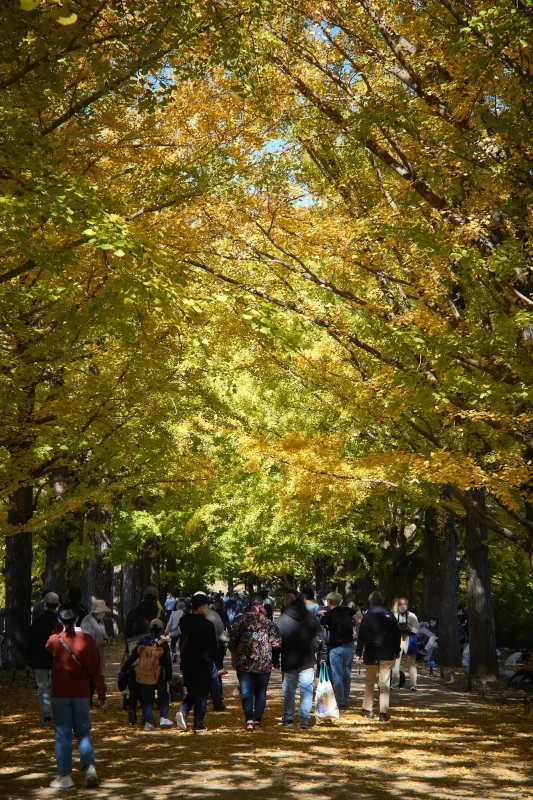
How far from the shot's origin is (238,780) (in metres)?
7.88

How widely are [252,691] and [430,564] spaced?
16.6 meters

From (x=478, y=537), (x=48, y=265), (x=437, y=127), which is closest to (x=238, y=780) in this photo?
(x=48, y=265)

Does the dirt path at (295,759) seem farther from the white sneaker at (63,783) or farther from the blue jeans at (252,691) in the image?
the blue jeans at (252,691)

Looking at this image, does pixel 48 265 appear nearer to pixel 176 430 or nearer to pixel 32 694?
pixel 32 694

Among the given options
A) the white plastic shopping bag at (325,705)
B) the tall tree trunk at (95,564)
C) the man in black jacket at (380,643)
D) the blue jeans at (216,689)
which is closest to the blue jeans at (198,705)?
the white plastic shopping bag at (325,705)

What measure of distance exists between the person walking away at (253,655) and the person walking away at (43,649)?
237 cm

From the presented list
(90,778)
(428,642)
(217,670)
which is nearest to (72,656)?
(90,778)

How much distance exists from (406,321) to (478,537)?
26.0 ft

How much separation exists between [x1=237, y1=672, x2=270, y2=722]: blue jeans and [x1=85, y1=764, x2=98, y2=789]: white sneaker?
3.51 meters

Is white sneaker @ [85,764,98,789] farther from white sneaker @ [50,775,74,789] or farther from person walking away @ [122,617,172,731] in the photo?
person walking away @ [122,617,172,731]

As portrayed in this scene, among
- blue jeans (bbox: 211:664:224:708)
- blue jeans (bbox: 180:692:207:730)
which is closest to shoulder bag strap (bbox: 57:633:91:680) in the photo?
blue jeans (bbox: 180:692:207:730)

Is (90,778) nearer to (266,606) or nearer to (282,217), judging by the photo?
(282,217)

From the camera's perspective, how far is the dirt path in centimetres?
750

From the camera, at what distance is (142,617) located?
12.2 meters
